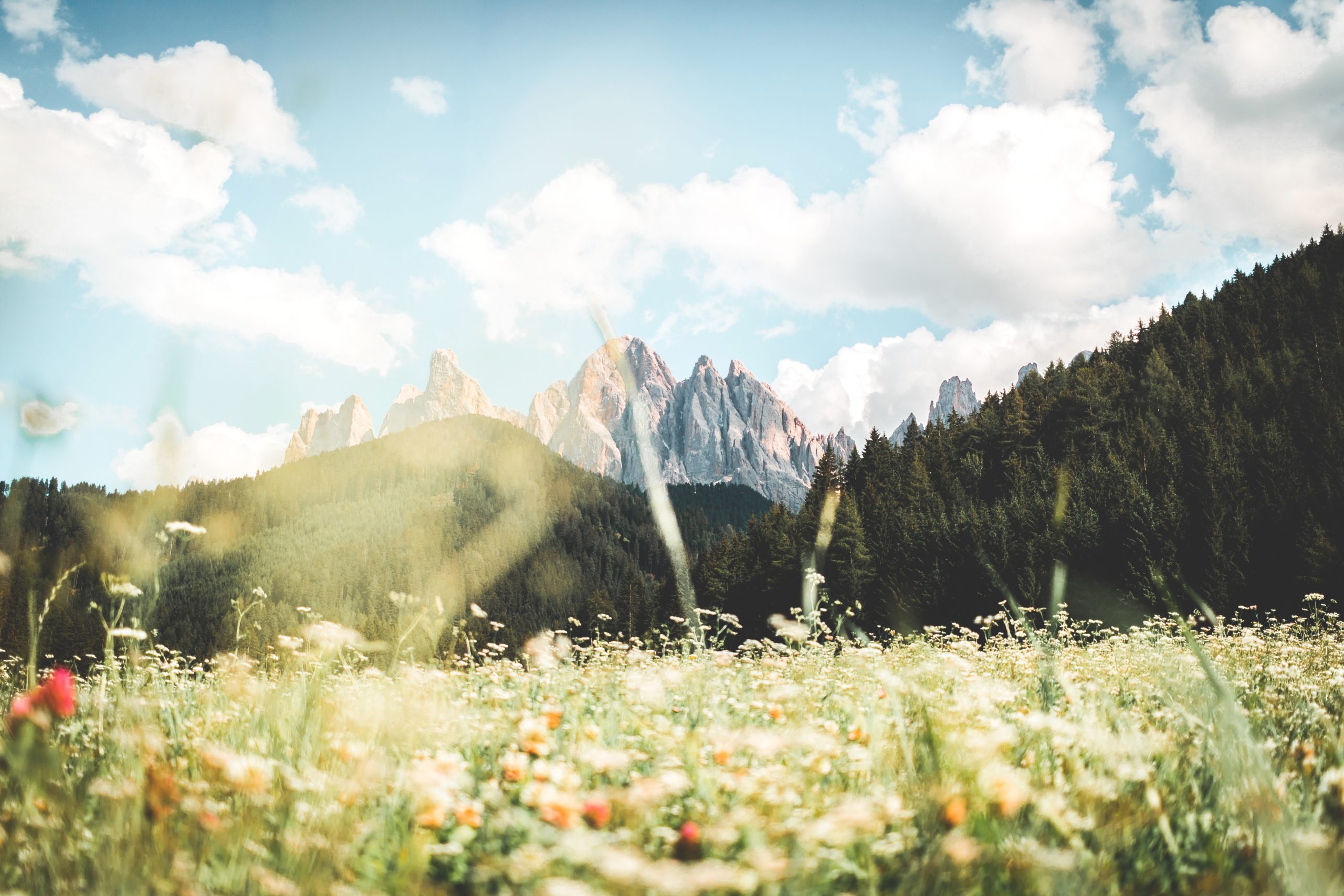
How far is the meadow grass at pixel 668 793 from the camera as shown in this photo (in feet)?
6.46

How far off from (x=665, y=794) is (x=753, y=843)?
0.64m

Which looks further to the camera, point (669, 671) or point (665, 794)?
point (669, 671)

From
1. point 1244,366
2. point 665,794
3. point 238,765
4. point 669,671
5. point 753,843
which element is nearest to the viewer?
point 753,843

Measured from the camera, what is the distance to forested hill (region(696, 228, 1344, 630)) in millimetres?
39031

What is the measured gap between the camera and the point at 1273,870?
7.09 feet

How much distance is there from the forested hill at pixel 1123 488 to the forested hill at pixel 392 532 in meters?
49.1

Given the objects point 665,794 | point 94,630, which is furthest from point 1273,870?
point 94,630

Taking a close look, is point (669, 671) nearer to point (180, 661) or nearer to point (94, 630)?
point (180, 661)

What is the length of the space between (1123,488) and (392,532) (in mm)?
149346

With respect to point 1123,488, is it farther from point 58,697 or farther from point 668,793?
point 58,697

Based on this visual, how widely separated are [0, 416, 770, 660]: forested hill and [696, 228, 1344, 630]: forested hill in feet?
161

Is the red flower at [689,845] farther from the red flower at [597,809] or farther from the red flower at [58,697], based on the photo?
the red flower at [58,697]

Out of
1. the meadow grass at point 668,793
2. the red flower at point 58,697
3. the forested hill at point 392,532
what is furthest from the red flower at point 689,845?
the forested hill at point 392,532

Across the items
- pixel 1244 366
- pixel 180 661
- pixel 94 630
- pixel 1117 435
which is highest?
pixel 1244 366
